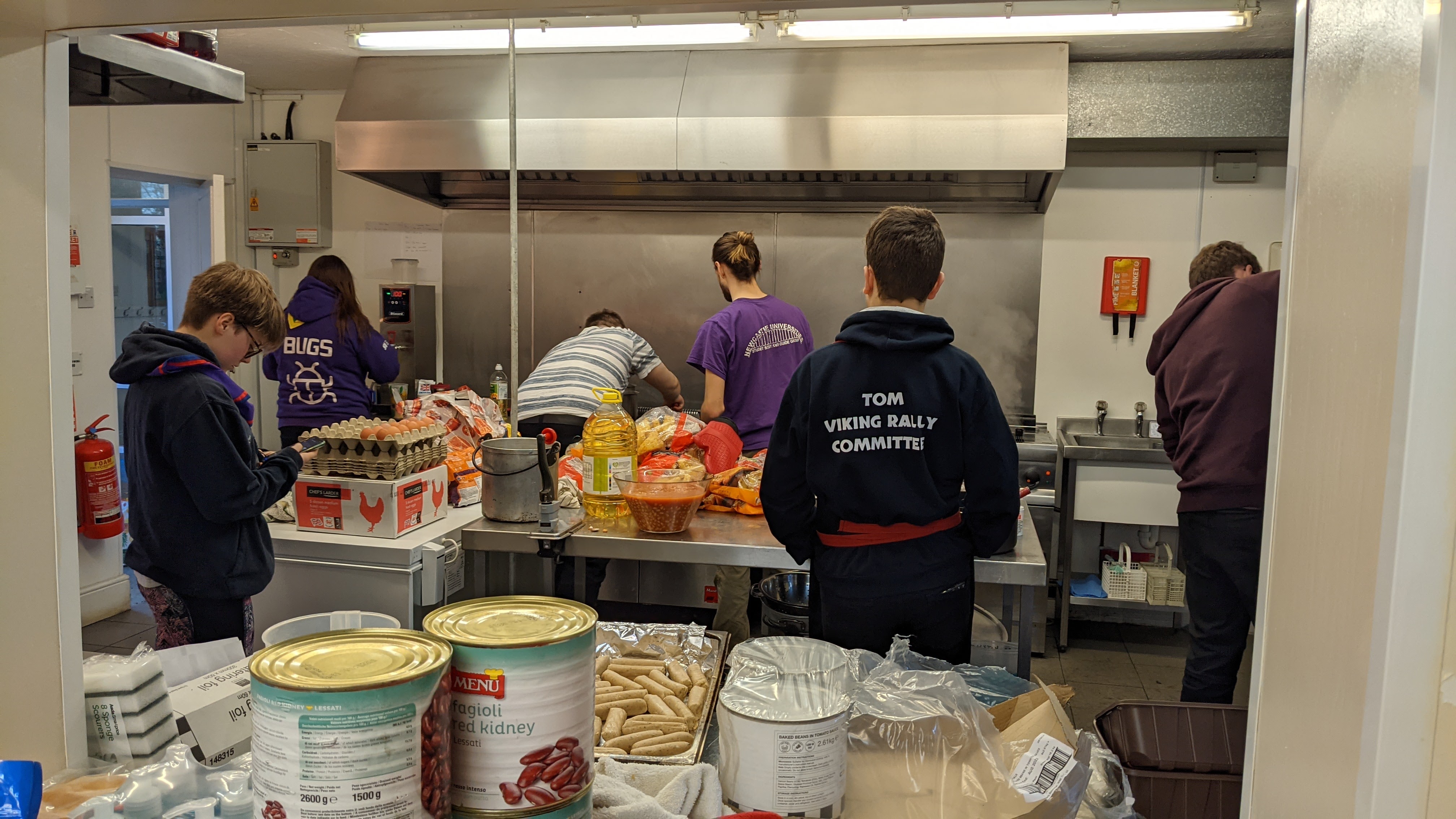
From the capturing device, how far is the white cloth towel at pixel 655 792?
1.11 m

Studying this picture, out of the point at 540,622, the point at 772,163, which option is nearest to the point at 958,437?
the point at 540,622

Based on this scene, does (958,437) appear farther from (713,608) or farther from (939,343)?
(713,608)

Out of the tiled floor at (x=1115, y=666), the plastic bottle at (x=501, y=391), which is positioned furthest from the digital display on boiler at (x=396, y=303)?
the tiled floor at (x=1115, y=666)

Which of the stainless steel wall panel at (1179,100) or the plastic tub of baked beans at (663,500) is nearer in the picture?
the plastic tub of baked beans at (663,500)

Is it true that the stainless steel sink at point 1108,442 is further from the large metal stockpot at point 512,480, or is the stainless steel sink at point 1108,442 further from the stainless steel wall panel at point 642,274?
the large metal stockpot at point 512,480

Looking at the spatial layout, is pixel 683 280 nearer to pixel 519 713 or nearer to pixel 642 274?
pixel 642 274

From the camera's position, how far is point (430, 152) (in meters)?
4.94

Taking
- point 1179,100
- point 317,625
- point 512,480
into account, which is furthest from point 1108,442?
point 317,625

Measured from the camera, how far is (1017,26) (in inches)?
167

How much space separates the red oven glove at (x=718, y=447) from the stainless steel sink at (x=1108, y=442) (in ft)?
7.00

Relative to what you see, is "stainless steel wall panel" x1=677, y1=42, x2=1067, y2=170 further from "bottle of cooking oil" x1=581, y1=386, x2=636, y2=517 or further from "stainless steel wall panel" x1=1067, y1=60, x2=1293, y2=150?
"bottle of cooking oil" x1=581, y1=386, x2=636, y2=517

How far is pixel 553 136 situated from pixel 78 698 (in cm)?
413

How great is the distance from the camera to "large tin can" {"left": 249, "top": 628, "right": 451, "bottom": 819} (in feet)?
2.47

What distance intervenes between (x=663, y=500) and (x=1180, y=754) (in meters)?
1.36
